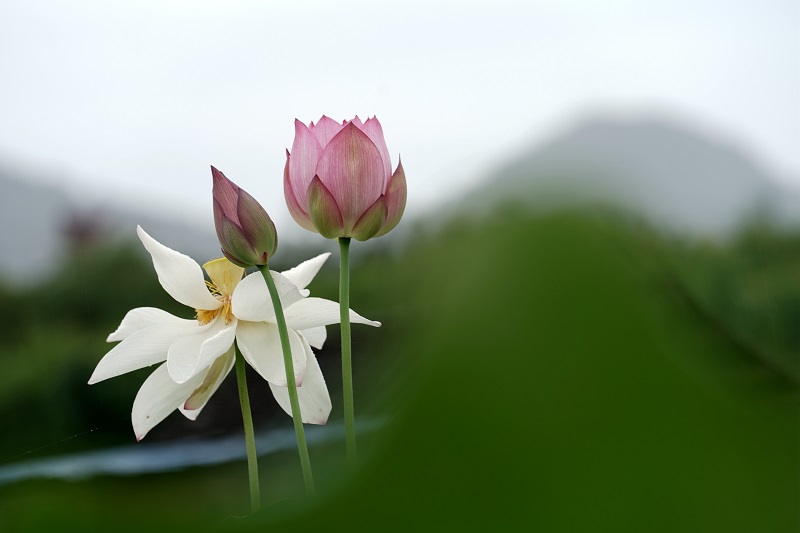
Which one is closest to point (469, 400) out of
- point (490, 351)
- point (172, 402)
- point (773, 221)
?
point (490, 351)

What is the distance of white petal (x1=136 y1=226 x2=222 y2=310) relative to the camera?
335 mm

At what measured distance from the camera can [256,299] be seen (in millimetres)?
316

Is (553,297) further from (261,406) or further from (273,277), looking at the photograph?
(261,406)

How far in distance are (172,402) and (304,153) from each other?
129 millimetres

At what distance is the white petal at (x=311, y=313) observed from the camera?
0.33 meters

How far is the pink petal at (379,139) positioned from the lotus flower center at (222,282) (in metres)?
0.09

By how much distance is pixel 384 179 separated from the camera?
30 centimetres

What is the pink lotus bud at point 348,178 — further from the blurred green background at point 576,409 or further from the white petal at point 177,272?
the blurred green background at point 576,409

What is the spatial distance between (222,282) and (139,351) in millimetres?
56

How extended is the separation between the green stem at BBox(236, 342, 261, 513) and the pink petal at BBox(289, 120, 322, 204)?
0.09 metres

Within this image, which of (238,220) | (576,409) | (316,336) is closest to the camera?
(576,409)

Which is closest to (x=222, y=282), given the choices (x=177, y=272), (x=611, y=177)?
(x=177, y=272)

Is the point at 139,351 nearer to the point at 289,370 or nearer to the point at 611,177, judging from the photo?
the point at 289,370

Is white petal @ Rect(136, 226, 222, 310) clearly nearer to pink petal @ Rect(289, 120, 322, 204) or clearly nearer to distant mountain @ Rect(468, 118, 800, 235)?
pink petal @ Rect(289, 120, 322, 204)
